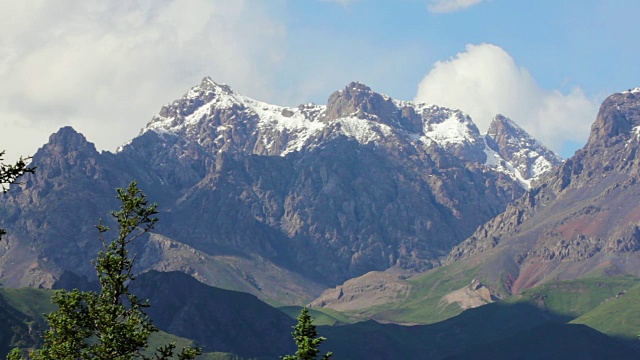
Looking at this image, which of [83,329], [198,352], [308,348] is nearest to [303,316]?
[308,348]

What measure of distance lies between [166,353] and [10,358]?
1098 cm

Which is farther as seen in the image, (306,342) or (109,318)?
(306,342)

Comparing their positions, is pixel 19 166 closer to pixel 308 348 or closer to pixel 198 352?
pixel 198 352

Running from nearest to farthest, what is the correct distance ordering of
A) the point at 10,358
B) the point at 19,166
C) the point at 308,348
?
the point at 19,166
the point at 10,358
the point at 308,348

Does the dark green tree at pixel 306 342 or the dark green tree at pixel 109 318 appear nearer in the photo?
the dark green tree at pixel 109 318

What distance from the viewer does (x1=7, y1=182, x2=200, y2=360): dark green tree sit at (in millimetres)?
75188

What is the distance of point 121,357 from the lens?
75.3m

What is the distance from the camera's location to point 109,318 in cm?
7625

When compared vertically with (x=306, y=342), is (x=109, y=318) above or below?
below

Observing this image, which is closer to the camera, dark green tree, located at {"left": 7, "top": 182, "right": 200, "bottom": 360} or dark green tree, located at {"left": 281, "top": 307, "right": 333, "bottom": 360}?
dark green tree, located at {"left": 7, "top": 182, "right": 200, "bottom": 360}

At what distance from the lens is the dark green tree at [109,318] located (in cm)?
7519

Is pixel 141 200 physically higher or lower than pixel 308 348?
higher

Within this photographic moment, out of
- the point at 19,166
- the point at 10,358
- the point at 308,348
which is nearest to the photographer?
the point at 19,166

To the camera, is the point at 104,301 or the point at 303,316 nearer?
the point at 104,301
